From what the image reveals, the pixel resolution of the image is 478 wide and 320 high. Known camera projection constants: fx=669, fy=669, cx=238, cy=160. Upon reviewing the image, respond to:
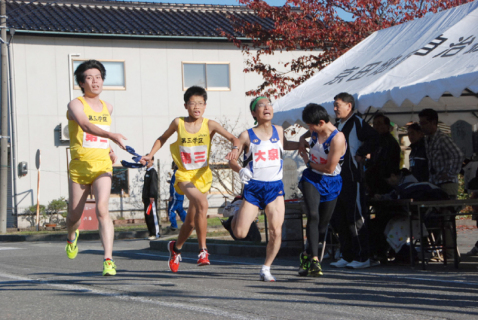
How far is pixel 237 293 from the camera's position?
19.5 feet

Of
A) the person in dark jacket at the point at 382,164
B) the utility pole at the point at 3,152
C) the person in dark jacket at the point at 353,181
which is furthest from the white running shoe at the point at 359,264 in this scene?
the utility pole at the point at 3,152

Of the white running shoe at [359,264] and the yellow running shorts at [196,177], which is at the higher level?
the yellow running shorts at [196,177]

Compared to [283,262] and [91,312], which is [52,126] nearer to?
[283,262]

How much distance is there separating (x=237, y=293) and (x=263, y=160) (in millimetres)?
1496

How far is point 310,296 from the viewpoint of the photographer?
18.8ft

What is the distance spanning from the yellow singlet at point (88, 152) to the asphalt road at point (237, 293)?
1.11 metres

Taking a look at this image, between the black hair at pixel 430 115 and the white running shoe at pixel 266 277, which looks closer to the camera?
the white running shoe at pixel 266 277

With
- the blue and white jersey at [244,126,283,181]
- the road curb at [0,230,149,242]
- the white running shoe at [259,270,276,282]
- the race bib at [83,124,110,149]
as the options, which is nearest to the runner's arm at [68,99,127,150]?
the race bib at [83,124,110,149]

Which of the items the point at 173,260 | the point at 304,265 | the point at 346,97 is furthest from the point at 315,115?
the point at 173,260

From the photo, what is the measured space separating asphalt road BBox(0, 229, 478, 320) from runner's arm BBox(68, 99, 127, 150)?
1.45 metres

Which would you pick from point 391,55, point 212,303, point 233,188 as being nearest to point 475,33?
point 391,55

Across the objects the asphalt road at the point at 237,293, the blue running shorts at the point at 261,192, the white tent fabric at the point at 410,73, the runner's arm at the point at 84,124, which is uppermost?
the white tent fabric at the point at 410,73

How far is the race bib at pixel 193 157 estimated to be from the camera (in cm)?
724

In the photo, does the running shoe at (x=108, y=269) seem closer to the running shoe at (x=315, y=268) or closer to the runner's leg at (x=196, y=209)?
the runner's leg at (x=196, y=209)
